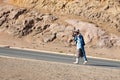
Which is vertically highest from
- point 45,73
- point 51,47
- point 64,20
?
point 64,20

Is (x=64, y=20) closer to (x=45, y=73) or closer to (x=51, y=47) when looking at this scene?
(x=51, y=47)

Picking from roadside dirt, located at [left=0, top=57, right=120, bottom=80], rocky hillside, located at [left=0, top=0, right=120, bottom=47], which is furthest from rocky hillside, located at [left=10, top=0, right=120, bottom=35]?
roadside dirt, located at [left=0, top=57, right=120, bottom=80]

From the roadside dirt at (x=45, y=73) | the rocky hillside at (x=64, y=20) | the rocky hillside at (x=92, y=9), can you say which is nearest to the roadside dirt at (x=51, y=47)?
the rocky hillside at (x=64, y=20)

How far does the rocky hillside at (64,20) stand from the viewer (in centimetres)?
3816

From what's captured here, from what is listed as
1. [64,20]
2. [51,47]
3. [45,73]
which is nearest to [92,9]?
[64,20]

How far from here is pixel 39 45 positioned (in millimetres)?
36344

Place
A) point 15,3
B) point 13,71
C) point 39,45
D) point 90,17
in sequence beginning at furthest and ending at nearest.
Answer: point 15,3
point 90,17
point 39,45
point 13,71

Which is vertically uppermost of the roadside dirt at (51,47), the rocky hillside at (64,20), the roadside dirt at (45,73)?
the rocky hillside at (64,20)

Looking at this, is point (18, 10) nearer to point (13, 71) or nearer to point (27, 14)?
point (27, 14)

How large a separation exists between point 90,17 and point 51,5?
4301mm

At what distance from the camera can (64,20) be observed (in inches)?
1590

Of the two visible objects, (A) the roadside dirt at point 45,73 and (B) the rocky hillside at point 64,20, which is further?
(B) the rocky hillside at point 64,20

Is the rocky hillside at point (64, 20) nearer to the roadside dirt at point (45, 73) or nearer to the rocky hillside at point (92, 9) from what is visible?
the rocky hillside at point (92, 9)

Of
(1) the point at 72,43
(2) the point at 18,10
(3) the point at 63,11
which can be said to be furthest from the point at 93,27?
(2) the point at 18,10
